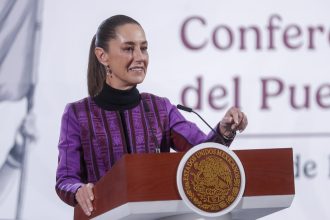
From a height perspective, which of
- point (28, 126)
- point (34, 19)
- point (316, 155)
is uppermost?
point (34, 19)

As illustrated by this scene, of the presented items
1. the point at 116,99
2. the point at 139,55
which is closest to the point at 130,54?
the point at 139,55

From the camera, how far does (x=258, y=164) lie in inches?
65.7

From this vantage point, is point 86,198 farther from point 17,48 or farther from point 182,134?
point 17,48

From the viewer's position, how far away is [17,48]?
3088mm

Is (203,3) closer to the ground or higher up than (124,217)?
higher up

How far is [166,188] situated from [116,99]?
0.53 meters

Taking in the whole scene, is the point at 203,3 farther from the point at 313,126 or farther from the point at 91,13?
the point at 313,126

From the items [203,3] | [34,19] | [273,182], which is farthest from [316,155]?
[273,182]

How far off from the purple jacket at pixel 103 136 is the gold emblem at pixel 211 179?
0.35m

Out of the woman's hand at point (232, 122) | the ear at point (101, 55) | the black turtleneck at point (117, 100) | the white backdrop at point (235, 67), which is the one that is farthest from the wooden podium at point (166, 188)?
the white backdrop at point (235, 67)

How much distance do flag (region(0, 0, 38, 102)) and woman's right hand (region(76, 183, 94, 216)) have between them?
132 centimetres

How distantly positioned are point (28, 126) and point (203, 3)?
0.88 meters

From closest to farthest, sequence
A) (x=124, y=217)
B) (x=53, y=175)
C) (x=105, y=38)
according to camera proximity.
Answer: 1. (x=124, y=217)
2. (x=105, y=38)
3. (x=53, y=175)

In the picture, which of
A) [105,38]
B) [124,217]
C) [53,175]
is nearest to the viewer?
[124,217]
